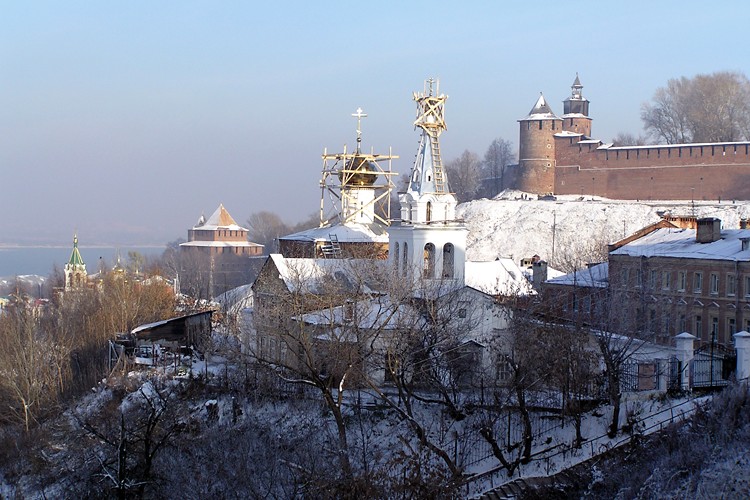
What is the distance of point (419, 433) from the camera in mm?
13352

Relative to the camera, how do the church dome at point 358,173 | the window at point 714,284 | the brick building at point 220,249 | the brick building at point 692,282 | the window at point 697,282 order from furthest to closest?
the brick building at point 220,249
the church dome at point 358,173
the window at point 697,282
the window at point 714,284
the brick building at point 692,282

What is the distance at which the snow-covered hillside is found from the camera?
51094 millimetres

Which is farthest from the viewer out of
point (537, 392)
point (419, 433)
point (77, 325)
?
point (77, 325)

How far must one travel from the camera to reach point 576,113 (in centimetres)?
6141

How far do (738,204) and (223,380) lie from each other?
39.8 meters

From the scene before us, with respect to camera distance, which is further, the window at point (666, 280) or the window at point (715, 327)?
the window at point (666, 280)

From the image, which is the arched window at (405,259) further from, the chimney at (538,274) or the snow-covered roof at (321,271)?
the chimney at (538,274)

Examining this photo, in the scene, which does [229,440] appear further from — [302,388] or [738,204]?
[738,204]

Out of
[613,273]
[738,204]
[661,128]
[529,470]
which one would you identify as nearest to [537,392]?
[529,470]

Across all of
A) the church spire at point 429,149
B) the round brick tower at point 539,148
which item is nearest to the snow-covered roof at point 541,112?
the round brick tower at point 539,148

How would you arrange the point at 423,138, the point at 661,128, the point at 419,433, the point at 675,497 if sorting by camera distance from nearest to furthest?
1. the point at 675,497
2. the point at 419,433
3. the point at 423,138
4. the point at 661,128

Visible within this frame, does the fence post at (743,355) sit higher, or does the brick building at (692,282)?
the brick building at (692,282)

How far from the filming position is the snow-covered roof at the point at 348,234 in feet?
90.8

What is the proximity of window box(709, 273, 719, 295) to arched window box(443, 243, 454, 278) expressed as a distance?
549 cm
